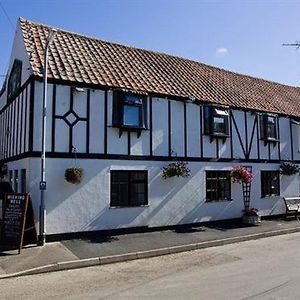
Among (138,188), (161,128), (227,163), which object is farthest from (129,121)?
(227,163)

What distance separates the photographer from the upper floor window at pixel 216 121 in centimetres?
1647

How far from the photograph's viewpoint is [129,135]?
14250mm

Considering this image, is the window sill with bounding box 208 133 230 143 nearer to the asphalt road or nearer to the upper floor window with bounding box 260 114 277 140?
the upper floor window with bounding box 260 114 277 140

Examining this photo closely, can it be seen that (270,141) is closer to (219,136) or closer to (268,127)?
(268,127)

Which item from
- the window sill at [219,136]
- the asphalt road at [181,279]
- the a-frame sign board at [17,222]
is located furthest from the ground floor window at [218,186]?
the a-frame sign board at [17,222]

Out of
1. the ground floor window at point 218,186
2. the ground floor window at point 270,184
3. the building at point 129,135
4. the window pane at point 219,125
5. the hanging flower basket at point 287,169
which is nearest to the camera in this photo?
the building at point 129,135

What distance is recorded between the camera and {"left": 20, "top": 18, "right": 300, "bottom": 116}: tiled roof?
13914 mm

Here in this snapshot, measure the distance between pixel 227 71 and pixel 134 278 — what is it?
1597 centimetres

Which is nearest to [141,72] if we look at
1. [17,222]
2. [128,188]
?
[128,188]

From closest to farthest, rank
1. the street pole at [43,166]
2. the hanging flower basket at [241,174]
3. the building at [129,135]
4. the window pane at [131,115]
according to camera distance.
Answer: the street pole at [43,166], the building at [129,135], the window pane at [131,115], the hanging flower basket at [241,174]

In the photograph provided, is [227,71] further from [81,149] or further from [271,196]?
[81,149]

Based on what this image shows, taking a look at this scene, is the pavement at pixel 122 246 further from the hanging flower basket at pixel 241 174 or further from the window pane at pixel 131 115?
the window pane at pixel 131 115

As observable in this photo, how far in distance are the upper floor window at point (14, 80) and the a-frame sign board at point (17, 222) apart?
5.26 meters

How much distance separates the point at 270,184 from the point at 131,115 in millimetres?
8584
